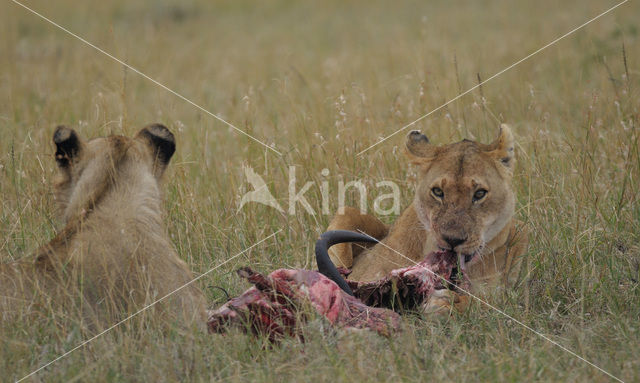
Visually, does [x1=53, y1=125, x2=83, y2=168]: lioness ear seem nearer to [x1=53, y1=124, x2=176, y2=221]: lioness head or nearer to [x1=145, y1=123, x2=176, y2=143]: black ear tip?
[x1=53, y1=124, x2=176, y2=221]: lioness head

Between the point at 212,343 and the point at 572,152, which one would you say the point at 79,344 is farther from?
the point at 572,152

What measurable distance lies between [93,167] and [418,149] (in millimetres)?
2121

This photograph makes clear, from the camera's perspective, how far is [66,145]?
4.16 m

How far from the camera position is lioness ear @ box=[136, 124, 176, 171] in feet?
14.6

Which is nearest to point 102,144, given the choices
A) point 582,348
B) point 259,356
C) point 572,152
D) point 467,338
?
point 259,356

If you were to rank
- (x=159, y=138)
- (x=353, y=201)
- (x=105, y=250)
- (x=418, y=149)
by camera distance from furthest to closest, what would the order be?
(x=353, y=201)
(x=418, y=149)
(x=159, y=138)
(x=105, y=250)

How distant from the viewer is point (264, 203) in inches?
251

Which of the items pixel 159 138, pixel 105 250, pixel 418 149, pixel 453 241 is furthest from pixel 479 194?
pixel 105 250

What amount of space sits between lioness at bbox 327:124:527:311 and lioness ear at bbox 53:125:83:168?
6.34 ft

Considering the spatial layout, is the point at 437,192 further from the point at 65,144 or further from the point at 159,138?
the point at 65,144

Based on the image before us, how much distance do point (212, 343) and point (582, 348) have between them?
1.75 m

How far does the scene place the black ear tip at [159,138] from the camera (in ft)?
14.6

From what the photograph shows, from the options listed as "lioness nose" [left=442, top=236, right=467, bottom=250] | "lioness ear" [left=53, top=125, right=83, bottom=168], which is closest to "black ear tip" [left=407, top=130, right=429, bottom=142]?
"lioness nose" [left=442, top=236, right=467, bottom=250]

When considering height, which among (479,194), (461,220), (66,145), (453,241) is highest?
(66,145)
